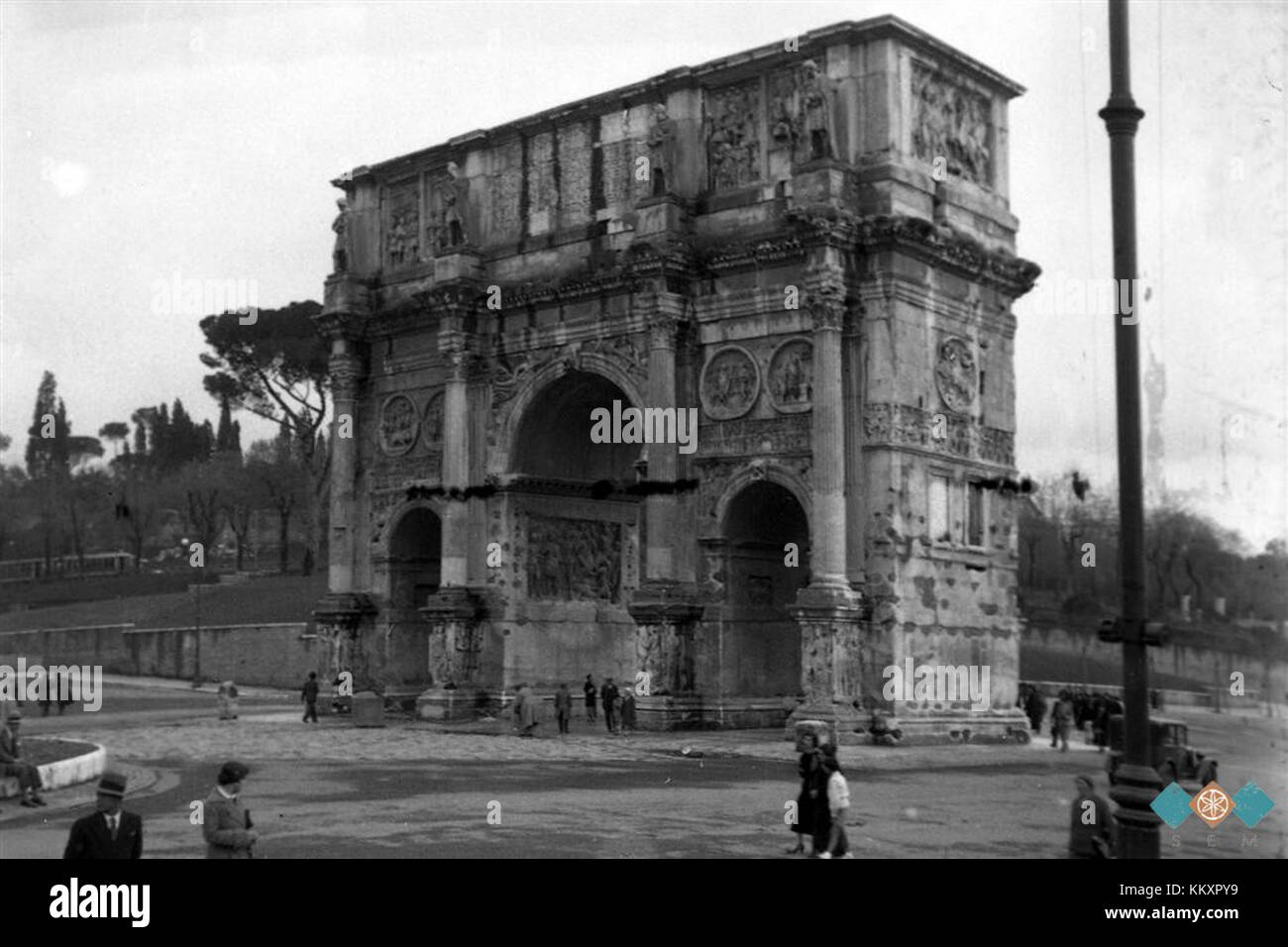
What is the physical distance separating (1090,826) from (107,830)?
6040mm

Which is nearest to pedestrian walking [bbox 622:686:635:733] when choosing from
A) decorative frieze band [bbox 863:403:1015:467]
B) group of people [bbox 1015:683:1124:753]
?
decorative frieze band [bbox 863:403:1015:467]

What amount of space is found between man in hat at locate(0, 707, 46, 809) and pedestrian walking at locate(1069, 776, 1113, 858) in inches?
384

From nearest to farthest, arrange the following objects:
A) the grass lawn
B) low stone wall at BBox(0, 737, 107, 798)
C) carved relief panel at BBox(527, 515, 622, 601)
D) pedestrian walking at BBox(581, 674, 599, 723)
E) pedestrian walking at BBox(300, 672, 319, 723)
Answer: low stone wall at BBox(0, 737, 107, 798), the grass lawn, pedestrian walking at BBox(581, 674, 599, 723), pedestrian walking at BBox(300, 672, 319, 723), carved relief panel at BBox(527, 515, 622, 601)

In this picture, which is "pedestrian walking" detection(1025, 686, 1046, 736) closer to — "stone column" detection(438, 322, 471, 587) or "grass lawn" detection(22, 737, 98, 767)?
"stone column" detection(438, 322, 471, 587)

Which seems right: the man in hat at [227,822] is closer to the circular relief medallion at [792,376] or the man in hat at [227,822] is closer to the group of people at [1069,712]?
the group of people at [1069,712]

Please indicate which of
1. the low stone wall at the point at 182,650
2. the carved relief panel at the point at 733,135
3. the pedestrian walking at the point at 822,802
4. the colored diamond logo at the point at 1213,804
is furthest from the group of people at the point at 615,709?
the low stone wall at the point at 182,650

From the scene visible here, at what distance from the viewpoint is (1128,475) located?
7.84 metres

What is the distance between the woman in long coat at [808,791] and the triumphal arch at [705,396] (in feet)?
38.0

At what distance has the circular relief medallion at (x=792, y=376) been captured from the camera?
25.8 meters

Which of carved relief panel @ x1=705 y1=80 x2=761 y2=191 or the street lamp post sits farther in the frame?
carved relief panel @ x1=705 y1=80 x2=761 y2=191

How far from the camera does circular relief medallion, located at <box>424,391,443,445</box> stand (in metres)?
32.1

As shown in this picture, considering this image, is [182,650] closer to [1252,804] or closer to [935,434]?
[935,434]

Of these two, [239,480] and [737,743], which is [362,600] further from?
[239,480]
